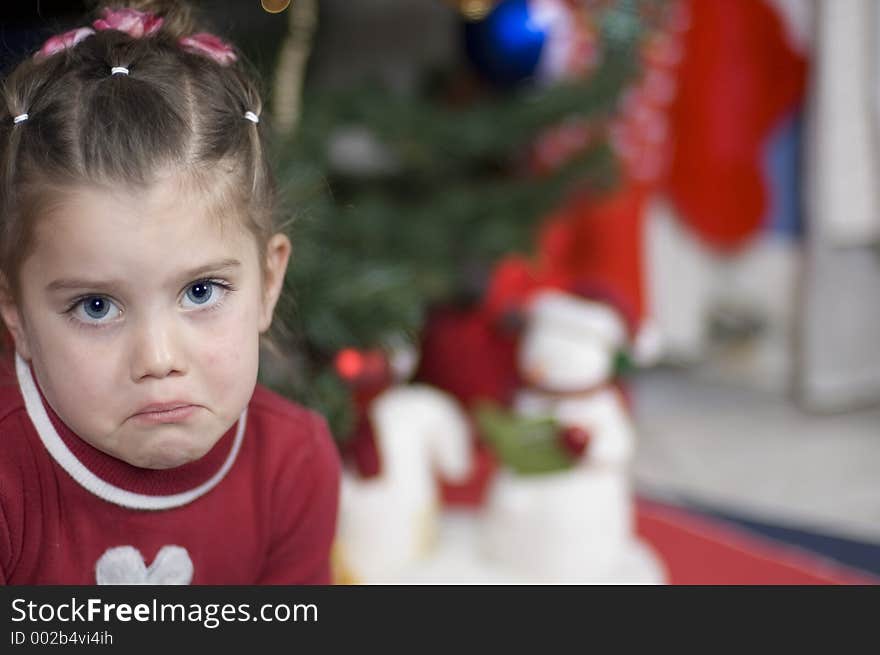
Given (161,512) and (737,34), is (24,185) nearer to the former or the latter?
(161,512)

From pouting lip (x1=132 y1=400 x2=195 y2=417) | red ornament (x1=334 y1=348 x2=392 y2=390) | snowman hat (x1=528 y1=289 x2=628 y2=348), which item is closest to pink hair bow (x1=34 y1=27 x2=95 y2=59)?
pouting lip (x1=132 y1=400 x2=195 y2=417)

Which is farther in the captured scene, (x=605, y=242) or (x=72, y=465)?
(x=605, y=242)

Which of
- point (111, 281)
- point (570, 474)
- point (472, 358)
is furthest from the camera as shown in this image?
point (472, 358)

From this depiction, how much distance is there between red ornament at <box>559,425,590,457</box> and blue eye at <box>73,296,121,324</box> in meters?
0.75

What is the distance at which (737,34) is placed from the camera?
6.26ft

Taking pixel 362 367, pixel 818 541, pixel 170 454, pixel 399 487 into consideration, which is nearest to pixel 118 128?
pixel 170 454

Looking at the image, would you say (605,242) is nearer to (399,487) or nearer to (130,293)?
(399,487)

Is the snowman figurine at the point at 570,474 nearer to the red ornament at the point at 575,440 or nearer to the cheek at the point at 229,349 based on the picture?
the red ornament at the point at 575,440

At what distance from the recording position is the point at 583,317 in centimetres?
128

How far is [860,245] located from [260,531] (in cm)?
155

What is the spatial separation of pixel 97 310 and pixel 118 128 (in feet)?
0.33

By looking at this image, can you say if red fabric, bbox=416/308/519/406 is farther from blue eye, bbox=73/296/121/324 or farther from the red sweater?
blue eye, bbox=73/296/121/324
